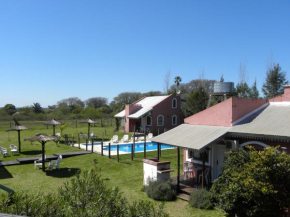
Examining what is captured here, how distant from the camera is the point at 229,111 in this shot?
12.3 meters

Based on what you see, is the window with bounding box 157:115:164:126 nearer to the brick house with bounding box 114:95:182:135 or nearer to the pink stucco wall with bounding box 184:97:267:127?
the brick house with bounding box 114:95:182:135

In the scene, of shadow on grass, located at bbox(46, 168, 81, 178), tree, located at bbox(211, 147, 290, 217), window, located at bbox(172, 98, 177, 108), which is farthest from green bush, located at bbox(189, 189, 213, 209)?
window, located at bbox(172, 98, 177, 108)

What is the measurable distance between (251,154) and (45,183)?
1053 cm

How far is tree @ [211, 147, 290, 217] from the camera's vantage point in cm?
776

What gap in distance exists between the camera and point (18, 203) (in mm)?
3879

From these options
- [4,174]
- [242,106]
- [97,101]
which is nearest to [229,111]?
[242,106]

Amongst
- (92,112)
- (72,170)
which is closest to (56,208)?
(72,170)

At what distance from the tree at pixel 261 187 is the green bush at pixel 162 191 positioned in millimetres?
3179

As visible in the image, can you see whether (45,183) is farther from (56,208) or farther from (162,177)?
(56,208)

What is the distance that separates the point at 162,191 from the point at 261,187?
4659mm

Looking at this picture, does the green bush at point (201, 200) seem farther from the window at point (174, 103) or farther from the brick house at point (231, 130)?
the window at point (174, 103)

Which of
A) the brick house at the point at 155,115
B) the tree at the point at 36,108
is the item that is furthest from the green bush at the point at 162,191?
the tree at the point at 36,108

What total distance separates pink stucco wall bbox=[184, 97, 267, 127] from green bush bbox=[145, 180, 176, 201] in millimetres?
3856

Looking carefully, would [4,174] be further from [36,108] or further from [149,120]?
[36,108]
